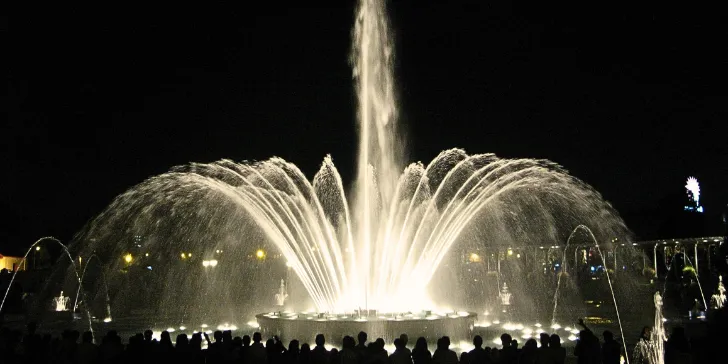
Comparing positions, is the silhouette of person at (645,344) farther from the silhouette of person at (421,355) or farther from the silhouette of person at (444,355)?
the silhouette of person at (421,355)

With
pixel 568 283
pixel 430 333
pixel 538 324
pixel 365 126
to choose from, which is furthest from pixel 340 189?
pixel 568 283

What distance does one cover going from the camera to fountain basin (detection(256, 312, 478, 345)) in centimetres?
1855

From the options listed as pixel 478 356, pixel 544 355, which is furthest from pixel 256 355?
pixel 544 355

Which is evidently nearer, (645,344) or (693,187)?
(645,344)

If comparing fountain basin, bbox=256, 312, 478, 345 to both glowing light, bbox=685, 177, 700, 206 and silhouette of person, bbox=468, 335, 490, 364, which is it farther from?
glowing light, bbox=685, 177, 700, 206

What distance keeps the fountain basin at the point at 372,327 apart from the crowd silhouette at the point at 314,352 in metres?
6.55

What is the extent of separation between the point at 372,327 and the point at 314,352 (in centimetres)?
752

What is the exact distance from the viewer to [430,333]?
1883 centimetres

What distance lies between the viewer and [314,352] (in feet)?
36.5

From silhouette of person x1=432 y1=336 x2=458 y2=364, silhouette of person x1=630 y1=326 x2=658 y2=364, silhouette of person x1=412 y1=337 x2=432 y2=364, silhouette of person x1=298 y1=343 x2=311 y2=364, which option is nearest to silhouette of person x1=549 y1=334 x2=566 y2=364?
silhouette of person x1=432 y1=336 x2=458 y2=364

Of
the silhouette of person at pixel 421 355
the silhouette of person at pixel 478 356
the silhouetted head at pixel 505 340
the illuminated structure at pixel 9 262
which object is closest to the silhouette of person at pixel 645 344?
the silhouetted head at pixel 505 340

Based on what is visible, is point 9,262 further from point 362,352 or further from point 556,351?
point 556,351

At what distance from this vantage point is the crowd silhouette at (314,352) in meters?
11.0

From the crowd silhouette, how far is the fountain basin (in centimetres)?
655
